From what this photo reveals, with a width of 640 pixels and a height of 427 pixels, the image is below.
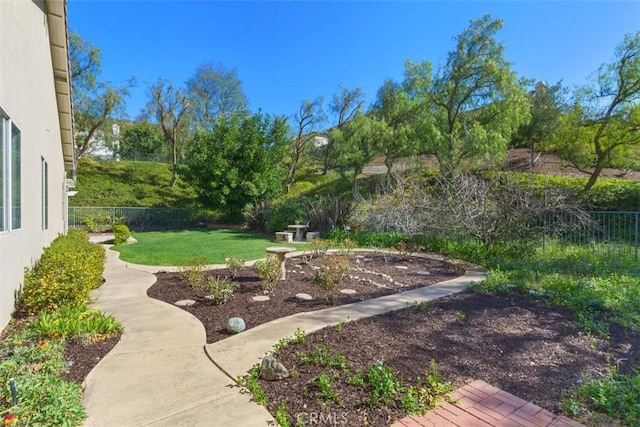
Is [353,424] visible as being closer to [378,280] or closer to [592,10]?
[378,280]

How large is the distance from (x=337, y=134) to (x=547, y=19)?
12.8 meters

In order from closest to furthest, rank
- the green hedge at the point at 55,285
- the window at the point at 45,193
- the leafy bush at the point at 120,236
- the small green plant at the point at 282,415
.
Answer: the small green plant at the point at 282,415
the green hedge at the point at 55,285
the window at the point at 45,193
the leafy bush at the point at 120,236

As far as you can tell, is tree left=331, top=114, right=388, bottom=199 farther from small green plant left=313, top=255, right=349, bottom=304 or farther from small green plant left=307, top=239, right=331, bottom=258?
small green plant left=313, top=255, right=349, bottom=304

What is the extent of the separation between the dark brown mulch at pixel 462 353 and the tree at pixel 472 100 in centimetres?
1009

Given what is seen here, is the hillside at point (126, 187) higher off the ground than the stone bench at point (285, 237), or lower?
higher

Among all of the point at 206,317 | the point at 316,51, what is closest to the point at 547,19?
the point at 316,51

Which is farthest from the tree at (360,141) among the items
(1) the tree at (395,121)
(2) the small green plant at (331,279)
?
(2) the small green plant at (331,279)

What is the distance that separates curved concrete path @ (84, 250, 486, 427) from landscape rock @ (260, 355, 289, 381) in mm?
231

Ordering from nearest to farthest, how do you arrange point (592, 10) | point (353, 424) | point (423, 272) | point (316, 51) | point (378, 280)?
point (353, 424) → point (378, 280) → point (423, 272) → point (592, 10) → point (316, 51)

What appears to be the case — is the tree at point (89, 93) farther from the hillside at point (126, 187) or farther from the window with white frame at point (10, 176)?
the window with white frame at point (10, 176)

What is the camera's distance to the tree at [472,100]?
14.3 metres

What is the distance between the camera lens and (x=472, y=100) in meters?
15.5

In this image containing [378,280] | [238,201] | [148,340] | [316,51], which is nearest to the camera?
[148,340]

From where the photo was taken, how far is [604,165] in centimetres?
1256
